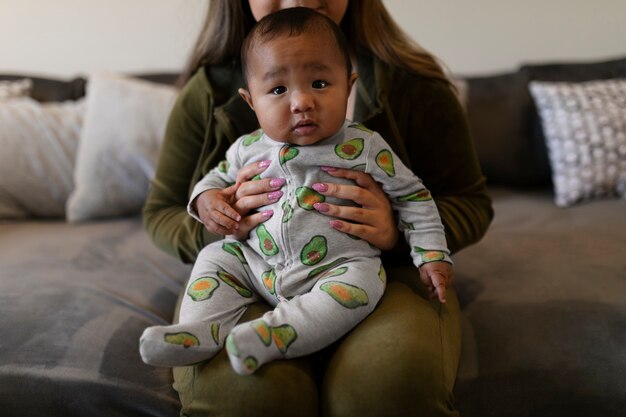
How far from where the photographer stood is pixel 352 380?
0.86m

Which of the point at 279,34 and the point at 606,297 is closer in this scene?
the point at 279,34

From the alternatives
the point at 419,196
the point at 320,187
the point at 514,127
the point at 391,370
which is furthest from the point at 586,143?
the point at 391,370

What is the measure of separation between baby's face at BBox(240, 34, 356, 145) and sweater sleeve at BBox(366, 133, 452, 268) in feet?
0.32

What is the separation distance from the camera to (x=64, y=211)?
194 centimetres

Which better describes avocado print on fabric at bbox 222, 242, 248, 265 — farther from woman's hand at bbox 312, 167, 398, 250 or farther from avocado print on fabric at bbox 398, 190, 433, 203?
avocado print on fabric at bbox 398, 190, 433, 203

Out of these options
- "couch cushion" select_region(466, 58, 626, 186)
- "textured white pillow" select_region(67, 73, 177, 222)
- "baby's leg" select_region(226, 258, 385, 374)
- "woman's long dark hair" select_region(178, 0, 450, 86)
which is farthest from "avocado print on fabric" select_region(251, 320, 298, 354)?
"couch cushion" select_region(466, 58, 626, 186)

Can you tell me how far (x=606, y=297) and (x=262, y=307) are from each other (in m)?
0.73

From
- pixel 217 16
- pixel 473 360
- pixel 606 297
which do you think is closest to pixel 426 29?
pixel 217 16

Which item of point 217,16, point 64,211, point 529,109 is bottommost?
point 64,211

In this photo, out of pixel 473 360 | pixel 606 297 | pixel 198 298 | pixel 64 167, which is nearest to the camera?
pixel 198 298

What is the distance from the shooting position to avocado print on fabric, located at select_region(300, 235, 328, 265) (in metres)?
0.97

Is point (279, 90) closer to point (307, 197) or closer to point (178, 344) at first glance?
point (307, 197)

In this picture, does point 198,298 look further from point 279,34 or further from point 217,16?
point 217,16

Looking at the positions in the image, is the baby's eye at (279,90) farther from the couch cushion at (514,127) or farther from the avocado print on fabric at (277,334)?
the couch cushion at (514,127)
